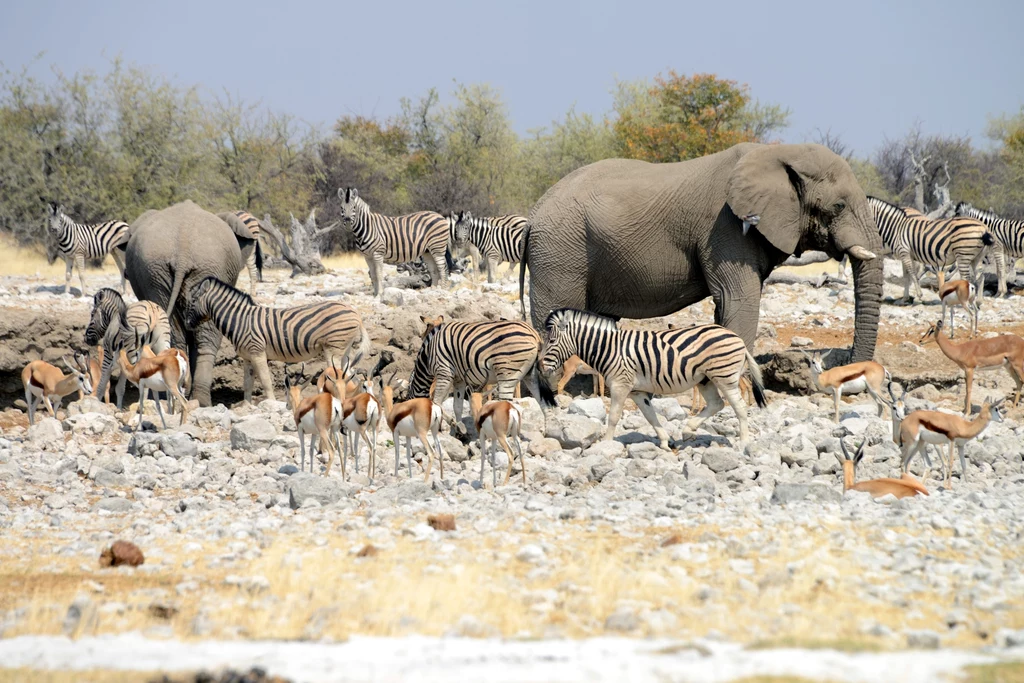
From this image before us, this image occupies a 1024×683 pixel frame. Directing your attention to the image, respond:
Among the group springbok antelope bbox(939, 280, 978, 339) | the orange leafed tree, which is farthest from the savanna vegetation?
springbok antelope bbox(939, 280, 978, 339)

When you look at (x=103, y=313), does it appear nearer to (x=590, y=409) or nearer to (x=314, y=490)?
(x=590, y=409)

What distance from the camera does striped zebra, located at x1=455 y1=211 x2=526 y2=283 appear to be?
25141 millimetres

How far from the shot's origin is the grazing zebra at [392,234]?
22652 millimetres

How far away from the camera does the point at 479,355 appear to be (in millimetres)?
13219

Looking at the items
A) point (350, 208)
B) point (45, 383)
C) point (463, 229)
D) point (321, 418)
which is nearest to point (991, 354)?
point (321, 418)

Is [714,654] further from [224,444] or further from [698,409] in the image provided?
[698,409]

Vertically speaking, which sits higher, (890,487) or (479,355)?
(479,355)

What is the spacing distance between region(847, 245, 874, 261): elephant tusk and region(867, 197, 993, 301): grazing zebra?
8.83m

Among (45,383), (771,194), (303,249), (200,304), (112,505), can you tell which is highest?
(771,194)

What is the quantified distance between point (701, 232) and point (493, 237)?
37.5 ft

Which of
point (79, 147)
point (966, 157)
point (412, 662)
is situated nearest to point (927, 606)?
point (412, 662)

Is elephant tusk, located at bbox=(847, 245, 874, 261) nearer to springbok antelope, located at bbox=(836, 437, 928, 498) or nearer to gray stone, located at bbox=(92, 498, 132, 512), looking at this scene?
springbok antelope, located at bbox=(836, 437, 928, 498)

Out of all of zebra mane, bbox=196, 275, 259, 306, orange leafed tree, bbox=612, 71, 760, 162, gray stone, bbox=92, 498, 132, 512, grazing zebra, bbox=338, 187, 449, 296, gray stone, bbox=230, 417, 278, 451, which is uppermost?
orange leafed tree, bbox=612, 71, 760, 162

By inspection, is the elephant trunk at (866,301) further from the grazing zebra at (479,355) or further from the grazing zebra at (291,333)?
the grazing zebra at (291,333)
